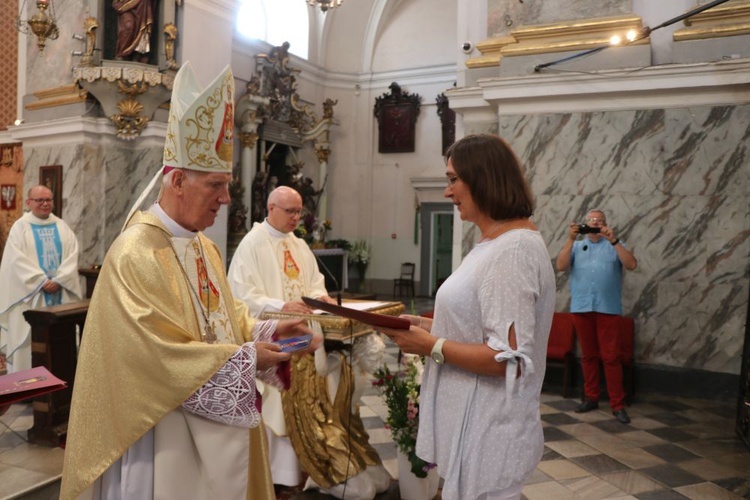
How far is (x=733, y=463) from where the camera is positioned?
13.8 ft

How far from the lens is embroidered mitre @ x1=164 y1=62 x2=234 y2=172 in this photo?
217 centimetres

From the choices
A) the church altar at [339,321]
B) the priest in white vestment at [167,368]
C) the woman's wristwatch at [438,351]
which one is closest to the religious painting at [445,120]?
the church altar at [339,321]

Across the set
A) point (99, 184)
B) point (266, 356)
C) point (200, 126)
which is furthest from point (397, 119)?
point (266, 356)

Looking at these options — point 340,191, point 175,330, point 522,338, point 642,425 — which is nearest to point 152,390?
point 175,330

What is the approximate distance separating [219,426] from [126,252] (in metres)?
0.67

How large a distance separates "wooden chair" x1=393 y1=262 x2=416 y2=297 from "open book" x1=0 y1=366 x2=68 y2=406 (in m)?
12.8

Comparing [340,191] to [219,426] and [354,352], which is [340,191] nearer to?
[354,352]

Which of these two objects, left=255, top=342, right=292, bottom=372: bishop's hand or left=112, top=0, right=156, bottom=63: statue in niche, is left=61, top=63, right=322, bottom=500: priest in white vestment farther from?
left=112, top=0, right=156, bottom=63: statue in niche

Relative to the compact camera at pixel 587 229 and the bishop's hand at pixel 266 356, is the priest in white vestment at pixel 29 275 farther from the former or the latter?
the compact camera at pixel 587 229

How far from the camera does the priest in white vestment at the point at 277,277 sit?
3721mm

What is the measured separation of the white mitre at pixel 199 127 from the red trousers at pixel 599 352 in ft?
13.6

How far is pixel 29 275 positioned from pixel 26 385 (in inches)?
168

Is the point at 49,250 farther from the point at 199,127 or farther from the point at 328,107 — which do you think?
the point at 328,107

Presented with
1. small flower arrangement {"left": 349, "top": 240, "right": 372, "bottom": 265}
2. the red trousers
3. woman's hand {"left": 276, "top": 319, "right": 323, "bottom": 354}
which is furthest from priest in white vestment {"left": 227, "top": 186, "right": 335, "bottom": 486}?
small flower arrangement {"left": 349, "top": 240, "right": 372, "bottom": 265}
